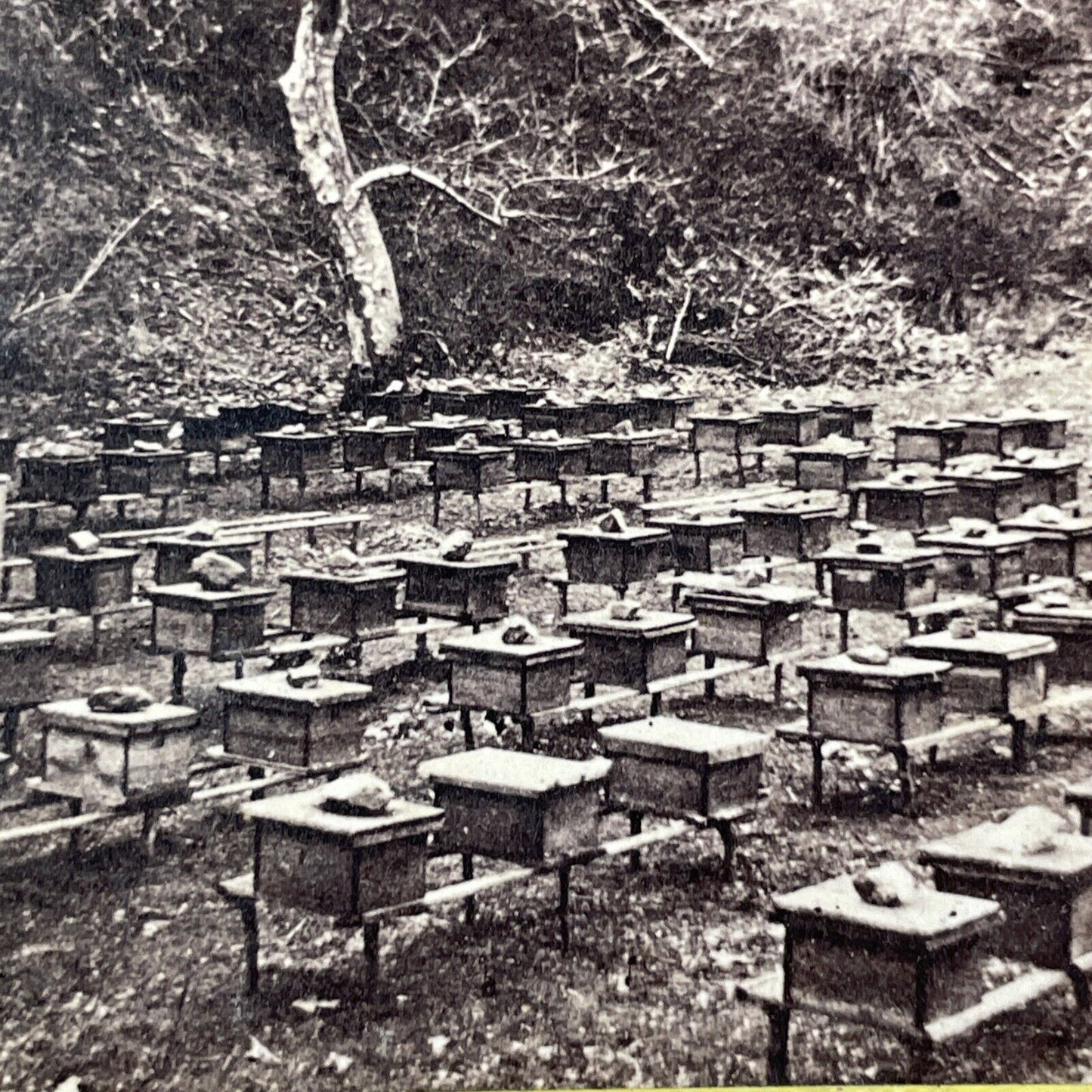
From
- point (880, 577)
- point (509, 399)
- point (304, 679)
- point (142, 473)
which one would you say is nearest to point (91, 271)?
point (142, 473)

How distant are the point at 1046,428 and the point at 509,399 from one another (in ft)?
9.45

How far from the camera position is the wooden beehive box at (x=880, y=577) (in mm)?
7469

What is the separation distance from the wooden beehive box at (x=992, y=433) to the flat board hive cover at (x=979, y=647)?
2128 millimetres

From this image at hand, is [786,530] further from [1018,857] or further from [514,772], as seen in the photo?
[1018,857]

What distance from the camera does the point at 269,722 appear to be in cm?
573

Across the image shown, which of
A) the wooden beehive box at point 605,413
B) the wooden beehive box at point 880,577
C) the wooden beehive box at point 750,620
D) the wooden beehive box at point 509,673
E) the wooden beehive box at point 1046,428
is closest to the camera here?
the wooden beehive box at point 509,673

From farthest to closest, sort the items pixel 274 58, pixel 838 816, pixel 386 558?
1. pixel 386 558
2. pixel 274 58
3. pixel 838 816

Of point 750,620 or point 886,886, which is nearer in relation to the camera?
point 886,886

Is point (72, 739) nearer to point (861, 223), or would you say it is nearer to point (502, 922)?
point (502, 922)

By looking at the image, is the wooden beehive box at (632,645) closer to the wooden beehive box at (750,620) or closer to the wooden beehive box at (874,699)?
the wooden beehive box at (750,620)

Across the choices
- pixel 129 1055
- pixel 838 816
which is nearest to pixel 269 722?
pixel 129 1055

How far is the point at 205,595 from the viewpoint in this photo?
6707 mm

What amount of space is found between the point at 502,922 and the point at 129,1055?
4.12ft

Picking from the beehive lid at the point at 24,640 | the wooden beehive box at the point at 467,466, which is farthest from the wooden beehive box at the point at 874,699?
the wooden beehive box at the point at 467,466
